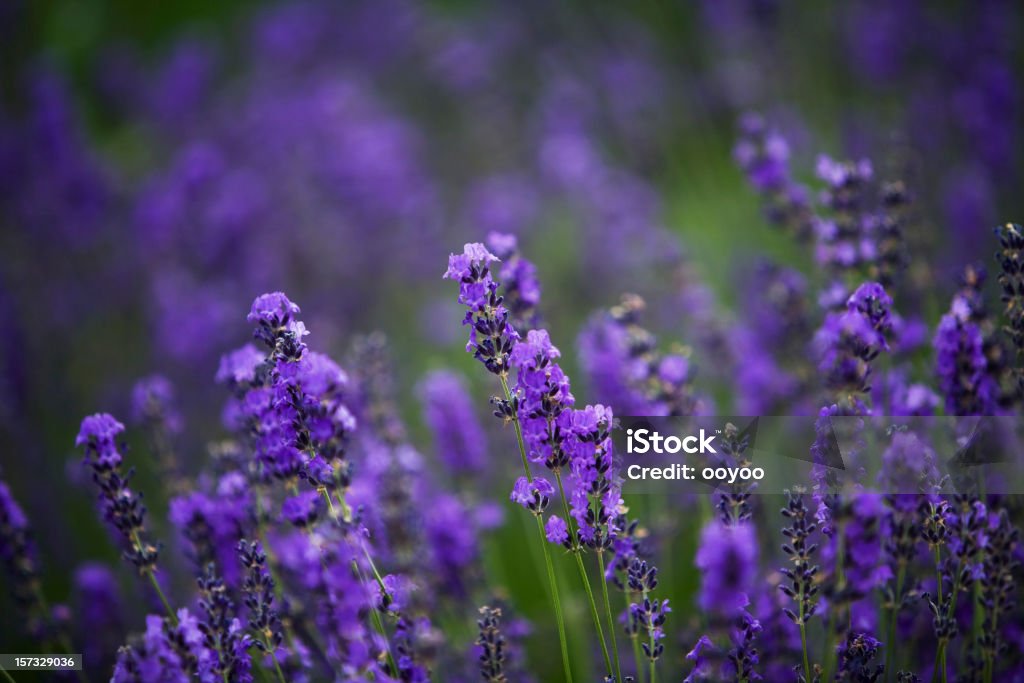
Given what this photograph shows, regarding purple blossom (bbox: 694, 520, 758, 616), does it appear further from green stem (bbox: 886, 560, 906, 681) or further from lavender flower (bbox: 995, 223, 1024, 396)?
lavender flower (bbox: 995, 223, 1024, 396)

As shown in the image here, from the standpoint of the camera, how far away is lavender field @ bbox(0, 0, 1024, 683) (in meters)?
1.75

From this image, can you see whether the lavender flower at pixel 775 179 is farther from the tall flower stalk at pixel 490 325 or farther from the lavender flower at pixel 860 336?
the tall flower stalk at pixel 490 325

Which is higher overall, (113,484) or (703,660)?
(113,484)

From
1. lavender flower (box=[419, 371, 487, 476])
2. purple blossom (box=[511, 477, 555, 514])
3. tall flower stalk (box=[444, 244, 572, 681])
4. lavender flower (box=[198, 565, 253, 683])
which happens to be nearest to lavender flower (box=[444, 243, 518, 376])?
tall flower stalk (box=[444, 244, 572, 681])

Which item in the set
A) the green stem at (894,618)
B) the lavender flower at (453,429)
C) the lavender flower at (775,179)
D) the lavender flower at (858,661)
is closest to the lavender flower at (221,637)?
the lavender flower at (453,429)

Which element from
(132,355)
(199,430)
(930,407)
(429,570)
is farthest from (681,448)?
(132,355)

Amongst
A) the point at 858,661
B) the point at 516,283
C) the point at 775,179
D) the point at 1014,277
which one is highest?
the point at 775,179

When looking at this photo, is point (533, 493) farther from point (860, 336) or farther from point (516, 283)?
point (860, 336)

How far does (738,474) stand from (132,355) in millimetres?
3981

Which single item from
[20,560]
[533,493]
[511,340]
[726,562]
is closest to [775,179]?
[511,340]

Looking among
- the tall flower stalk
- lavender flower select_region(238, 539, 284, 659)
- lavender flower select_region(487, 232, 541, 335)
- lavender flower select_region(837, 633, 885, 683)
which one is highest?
lavender flower select_region(487, 232, 541, 335)

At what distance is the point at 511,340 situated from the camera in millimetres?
1679

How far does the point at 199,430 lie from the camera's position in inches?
156

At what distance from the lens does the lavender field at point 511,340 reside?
5.73ft
